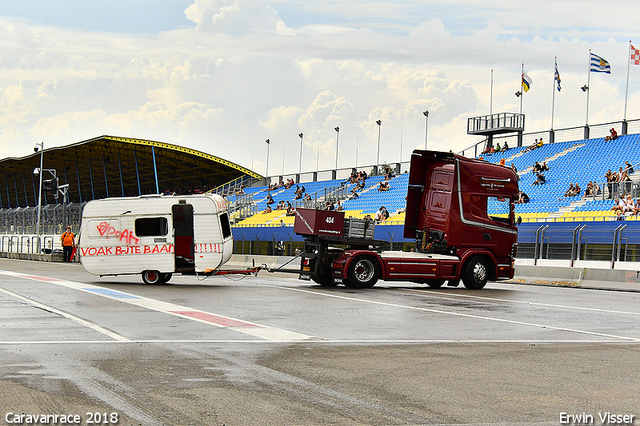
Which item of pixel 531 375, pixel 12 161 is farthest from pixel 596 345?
pixel 12 161

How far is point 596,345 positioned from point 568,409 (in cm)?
414

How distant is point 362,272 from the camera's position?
65.9 ft

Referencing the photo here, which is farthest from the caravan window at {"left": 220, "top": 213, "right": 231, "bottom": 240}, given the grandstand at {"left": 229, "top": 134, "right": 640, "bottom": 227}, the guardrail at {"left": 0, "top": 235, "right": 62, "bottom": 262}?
the guardrail at {"left": 0, "top": 235, "right": 62, "bottom": 262}

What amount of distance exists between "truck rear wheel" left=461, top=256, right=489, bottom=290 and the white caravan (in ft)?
22.0

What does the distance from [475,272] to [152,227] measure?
9.05 m

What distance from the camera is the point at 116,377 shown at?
6789 mm

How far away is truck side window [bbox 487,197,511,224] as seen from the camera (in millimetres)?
21328

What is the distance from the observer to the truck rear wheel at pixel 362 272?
65.2 feet

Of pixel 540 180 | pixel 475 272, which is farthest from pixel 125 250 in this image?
pixel 540 180

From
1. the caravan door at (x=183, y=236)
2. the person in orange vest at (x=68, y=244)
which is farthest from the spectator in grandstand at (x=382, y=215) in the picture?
the caravan door at (x=183, y=236)

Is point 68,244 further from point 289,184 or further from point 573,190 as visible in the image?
point 573,190

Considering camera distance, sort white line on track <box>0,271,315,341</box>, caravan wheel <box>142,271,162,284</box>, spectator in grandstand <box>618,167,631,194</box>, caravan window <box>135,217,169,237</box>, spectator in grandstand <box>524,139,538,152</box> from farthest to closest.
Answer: spectator in grandstand <box>524,139,538,152</box> < spectator in grandstand <box>618,167,631,194</box> < caravan wheel <box>142,271,162,284</box> < caravan window <box>135,217,169,237</box> < white line on track <box>0,271,315,341</box>

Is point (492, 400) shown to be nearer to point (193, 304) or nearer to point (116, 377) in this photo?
point (116, 377)

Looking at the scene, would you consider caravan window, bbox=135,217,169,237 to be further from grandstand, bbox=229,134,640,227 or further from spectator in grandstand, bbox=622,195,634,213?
spectator in grandstand, bbox=622,195,634,213
